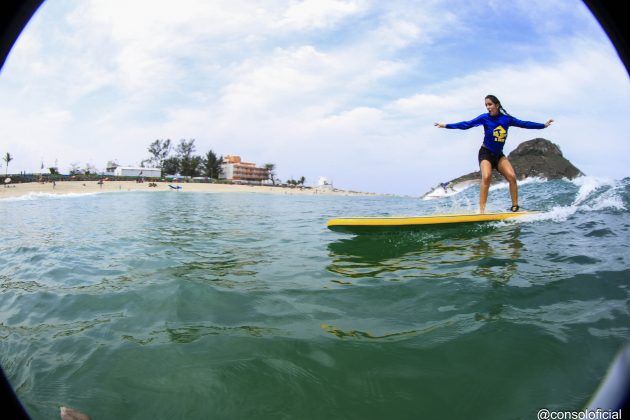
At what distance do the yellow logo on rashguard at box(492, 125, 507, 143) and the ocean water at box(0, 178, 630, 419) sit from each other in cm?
328

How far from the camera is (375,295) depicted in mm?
3652

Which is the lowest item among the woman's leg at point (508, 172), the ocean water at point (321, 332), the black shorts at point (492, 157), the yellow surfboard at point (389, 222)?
the ocean water at point (321, 332)

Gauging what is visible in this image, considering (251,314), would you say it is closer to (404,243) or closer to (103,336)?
(103,336)

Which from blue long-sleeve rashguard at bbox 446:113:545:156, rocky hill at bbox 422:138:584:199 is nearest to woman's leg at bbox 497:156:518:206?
blue long-sleeve rashguard at bbox 446:113:545:156

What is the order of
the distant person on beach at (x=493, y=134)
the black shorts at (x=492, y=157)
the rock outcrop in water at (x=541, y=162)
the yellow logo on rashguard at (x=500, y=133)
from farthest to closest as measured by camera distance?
the rock outcrop in water at (x=541, y=162), the black shorts at (x=492, y=157), the yellow logo on rashguard at (x=500, y=133), the distant person on beach at (x=493, y=134)

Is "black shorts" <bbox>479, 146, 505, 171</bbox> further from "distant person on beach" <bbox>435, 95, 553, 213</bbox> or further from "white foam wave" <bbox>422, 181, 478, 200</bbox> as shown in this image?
"white foam wave" <bbox>422, 181, 478, 200</bbox>

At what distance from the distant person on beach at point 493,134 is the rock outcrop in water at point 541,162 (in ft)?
105

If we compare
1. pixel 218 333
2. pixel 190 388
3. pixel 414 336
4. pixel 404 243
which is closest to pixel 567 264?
pixel 404 243

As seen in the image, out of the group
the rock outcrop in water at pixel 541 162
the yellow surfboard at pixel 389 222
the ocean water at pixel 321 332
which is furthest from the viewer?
the rock outcrop in water at pixel 541 162

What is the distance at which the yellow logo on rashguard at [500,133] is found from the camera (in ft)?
26.4

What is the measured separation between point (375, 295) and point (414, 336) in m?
1.05

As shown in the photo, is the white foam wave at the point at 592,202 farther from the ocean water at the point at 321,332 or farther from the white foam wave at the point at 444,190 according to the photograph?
the white foam wave at the point at 444,190

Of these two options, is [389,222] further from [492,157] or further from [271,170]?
[271,170]

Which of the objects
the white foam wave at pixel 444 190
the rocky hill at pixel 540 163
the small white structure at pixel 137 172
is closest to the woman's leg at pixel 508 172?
the rocky hill at pixel 540 163
